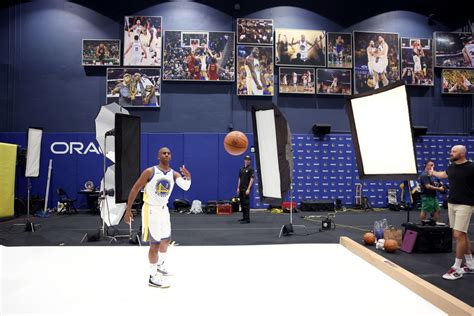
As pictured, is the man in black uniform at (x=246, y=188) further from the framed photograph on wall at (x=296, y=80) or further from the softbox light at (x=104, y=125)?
the framed photograph on wall at (x=296, y=80)

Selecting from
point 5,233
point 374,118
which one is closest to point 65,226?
point 5,233

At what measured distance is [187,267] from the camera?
455 centimetres

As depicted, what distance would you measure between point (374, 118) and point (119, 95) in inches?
401

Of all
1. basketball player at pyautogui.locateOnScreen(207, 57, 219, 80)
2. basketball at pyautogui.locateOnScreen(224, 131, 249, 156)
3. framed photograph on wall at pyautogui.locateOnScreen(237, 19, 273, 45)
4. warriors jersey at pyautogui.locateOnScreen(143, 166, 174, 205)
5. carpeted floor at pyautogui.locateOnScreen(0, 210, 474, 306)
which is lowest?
carpeted floor at pyautogui.locateOnScreen(0, 210, 474, 306)

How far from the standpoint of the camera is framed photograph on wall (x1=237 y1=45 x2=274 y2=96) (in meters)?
12.9

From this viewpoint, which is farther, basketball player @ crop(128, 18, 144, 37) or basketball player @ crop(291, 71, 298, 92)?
basketball player @ crop(291, 71, 298, 92)

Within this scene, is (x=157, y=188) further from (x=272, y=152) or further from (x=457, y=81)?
(x=457, y=81)

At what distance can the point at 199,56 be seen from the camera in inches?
504

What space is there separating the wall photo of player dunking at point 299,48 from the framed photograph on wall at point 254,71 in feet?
1.55

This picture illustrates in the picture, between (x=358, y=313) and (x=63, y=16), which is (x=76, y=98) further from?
(x=358, y=313)

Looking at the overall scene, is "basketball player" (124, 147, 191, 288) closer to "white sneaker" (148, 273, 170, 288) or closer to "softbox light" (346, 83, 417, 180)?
"white sneaker" (148, 273, 170, 288)

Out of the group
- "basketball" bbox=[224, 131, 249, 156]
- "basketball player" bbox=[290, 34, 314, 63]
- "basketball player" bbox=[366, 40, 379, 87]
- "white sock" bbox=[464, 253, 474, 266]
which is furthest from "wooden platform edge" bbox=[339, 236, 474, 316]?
"basketball player" bbox=[366, 40, 379, 87]

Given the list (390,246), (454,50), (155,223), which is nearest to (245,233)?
(390,246)

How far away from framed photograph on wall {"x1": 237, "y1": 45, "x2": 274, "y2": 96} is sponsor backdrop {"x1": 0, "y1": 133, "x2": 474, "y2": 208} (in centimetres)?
187
